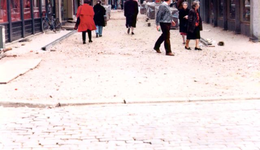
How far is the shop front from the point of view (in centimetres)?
1814

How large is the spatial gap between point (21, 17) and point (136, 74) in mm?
10890

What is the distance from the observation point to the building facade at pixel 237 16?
18219mm

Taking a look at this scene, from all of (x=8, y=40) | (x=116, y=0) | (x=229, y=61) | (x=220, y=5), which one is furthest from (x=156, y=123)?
(x=116, y=0)

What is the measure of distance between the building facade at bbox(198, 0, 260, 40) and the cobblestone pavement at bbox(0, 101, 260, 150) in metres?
10.8

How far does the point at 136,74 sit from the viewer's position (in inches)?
437

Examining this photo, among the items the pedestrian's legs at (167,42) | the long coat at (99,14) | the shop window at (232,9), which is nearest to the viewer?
the pedestrian's legs at (167,42)

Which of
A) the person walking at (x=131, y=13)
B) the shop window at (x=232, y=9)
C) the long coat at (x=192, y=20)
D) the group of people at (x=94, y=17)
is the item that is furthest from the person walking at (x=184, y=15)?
the shop window at (x=232, y=9)

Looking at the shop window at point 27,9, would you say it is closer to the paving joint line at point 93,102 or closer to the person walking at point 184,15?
the person walking at point 184,15

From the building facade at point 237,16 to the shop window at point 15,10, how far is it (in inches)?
362

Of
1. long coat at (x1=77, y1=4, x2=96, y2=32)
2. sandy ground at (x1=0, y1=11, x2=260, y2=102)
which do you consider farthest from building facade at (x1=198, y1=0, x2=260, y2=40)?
long coat at (x1=77, y1=4, x2=96, y2=32)

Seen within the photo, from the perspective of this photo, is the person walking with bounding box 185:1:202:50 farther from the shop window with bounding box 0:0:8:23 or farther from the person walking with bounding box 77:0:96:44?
the shop window with bounding box 0:0:8:23

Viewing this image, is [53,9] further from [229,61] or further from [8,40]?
[229,61]

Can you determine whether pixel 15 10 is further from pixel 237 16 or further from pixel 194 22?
pixel 237 16

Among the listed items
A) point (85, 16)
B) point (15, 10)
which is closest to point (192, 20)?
point (85, 16)
